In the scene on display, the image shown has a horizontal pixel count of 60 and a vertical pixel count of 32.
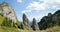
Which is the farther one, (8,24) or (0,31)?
(8,24)

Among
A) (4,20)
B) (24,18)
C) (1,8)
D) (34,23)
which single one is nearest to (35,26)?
(34,23)

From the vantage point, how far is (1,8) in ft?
102

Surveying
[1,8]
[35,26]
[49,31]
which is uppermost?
[1,8]

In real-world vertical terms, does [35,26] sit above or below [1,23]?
below

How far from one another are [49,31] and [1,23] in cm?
636

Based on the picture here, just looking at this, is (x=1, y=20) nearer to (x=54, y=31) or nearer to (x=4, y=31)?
(x=4, y=31)

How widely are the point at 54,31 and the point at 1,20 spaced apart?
7811 millimetres

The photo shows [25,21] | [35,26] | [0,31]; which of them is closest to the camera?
[0,31]

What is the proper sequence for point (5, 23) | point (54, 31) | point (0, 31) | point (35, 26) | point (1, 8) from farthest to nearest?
1. point (35, 26)
2. point (1, 8)
3. point (5, 23)
4. point (54, 31)
5. point (0, 31)

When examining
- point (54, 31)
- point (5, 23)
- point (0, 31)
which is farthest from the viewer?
point (5, 23)

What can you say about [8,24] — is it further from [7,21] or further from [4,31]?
[4,31]

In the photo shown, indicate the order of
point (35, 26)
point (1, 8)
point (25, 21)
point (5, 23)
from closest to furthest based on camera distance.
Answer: point (5, 23), point (1, 8), point (25, 21), point (35, 26)

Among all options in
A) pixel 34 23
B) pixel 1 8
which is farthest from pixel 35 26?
pixel 1 8

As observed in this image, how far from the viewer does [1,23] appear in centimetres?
2152
